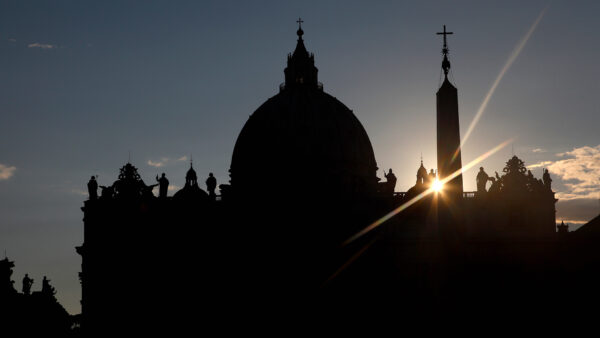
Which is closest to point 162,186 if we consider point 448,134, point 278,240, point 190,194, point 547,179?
point 190,194

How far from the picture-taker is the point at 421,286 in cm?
4597

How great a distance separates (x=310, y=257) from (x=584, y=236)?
26.1 meters

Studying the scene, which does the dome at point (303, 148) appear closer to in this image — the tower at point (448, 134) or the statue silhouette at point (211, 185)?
the statue silhouette at point (211, 185)

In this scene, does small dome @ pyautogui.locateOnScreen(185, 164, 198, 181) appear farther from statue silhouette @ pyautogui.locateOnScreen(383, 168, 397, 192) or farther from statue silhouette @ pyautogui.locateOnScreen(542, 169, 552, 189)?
statue silhouette @ pyautogui.locateOnScreen(542, 169, 552, 189)

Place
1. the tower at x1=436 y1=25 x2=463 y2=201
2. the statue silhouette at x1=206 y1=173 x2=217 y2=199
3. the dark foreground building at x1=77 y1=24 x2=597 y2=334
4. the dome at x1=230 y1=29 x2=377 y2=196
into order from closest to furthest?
the tower at x1=436 y1=25 x2=463 y2=201 < the dark foreground building at x1=77 y1=24 x2=597 y2=334 < the statue silhouette at x1=206 y1=173 x2=217 y2=199 < the dome at x1=230 y1=29 x2=377 y2=196

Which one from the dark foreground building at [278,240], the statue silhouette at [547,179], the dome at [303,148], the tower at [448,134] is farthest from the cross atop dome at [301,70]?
the tower at [448,134]

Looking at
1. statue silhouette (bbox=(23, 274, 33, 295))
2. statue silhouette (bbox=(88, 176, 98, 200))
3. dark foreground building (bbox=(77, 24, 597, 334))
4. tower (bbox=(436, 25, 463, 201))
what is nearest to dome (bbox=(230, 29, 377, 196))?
dark foreground building (bbox=(77, 24, 597, 334))

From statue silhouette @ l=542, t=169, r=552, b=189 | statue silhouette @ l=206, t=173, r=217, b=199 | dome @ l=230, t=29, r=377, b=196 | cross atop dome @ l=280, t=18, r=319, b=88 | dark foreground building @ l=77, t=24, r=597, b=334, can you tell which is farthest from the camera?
cross atop dome @ l=280, t=18, r=319, b=88

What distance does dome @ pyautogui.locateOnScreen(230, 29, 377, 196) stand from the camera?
7212 cm

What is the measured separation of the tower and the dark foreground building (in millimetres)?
16333

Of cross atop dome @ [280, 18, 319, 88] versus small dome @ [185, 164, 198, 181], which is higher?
cross atop dome @ [280, 18, 319, 88]

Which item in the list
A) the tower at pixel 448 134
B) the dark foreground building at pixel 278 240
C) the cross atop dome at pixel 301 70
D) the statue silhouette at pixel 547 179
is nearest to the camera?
the tower at pixel 448 134

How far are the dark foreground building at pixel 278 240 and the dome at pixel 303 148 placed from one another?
20 centimetres

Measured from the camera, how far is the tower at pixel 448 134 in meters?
26.0
